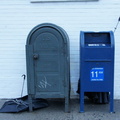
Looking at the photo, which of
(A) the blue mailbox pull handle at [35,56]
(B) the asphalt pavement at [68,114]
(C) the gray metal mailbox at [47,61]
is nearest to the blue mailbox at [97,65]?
(C) the gray metal mailbox at [47,61]

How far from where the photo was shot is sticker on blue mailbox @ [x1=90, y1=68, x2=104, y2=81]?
14.2ft

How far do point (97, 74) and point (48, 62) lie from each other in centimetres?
103

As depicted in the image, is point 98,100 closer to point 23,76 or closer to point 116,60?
point 116,60

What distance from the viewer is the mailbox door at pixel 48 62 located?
431 cm

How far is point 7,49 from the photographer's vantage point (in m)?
5.44

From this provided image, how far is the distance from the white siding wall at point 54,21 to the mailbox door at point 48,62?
3.54ft

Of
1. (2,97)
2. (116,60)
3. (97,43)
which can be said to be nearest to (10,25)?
(2,97)

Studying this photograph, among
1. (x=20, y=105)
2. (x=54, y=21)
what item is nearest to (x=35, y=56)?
(x=20, y=105)

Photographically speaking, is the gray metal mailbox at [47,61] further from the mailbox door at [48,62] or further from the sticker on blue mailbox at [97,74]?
the sticker on blue mailbox at [97,74]

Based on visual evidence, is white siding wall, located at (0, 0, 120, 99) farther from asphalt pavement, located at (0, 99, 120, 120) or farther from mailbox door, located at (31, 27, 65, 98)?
mailbox door, located at (31, 27, 65, 98)

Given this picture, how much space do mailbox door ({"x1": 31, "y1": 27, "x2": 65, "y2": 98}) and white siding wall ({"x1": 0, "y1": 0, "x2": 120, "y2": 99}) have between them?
1079 millimetres

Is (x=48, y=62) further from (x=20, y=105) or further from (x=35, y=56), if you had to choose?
(x=20, y=105)

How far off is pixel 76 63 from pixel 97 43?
1076mm

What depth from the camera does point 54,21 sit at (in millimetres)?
5305
